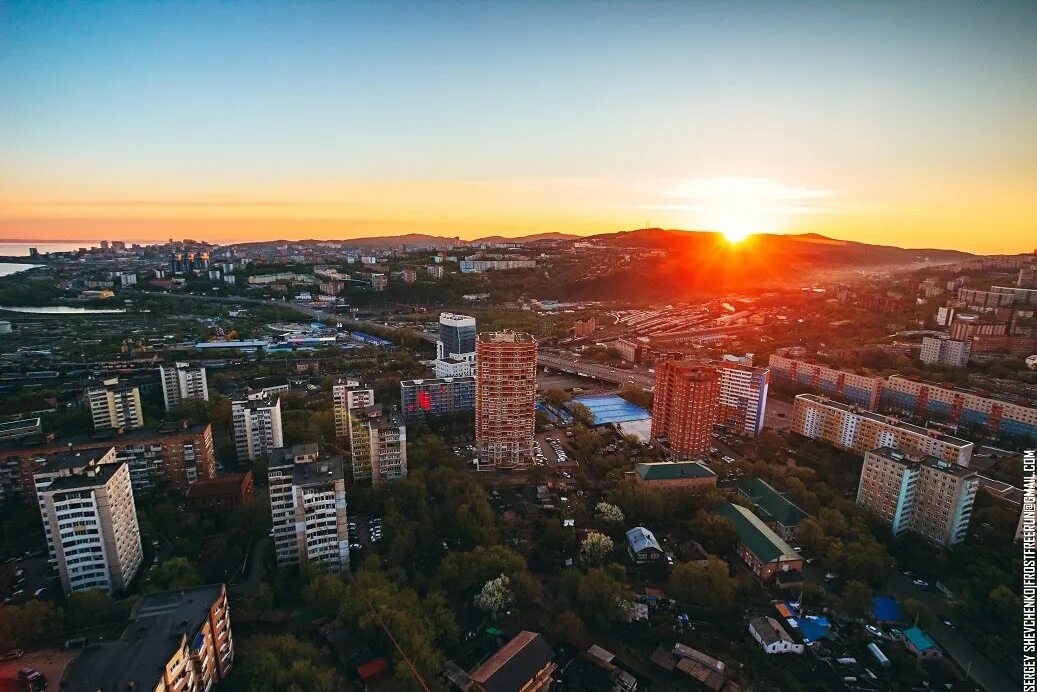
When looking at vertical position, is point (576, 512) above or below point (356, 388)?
below

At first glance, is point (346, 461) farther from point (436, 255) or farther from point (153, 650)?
point (436, 255)

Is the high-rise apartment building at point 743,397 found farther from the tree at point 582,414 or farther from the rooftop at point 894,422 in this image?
the tree at point 582,414

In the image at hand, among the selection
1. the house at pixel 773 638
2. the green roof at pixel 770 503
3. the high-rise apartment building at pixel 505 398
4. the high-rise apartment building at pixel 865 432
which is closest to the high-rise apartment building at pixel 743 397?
the high-rise apartment building at pixel 865 432

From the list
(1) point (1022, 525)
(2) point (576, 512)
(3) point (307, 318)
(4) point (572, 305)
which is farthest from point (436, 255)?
(1) point (1022, 525)

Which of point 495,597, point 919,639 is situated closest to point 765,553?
point 919,639

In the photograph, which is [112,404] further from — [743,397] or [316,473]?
[743,397]
